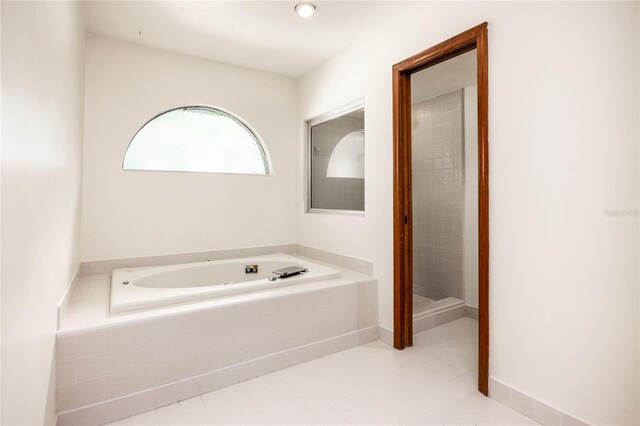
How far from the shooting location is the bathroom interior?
1283mm

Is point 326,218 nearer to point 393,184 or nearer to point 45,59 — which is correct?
point 393,184

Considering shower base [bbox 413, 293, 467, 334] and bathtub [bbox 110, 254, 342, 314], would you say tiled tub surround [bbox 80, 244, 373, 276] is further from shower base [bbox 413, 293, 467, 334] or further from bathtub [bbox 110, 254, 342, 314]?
shower base [bbox 413, 293, 467, 334]

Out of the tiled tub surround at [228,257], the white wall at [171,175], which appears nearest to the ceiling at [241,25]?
the white wall at [171,175]

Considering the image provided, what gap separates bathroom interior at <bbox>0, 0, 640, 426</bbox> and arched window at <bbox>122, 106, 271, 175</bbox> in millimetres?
18

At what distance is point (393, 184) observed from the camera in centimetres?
229

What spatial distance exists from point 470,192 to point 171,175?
8.90 feet

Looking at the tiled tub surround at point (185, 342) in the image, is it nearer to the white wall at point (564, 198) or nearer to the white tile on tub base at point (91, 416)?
the white tile on tub base at point (91, 416)

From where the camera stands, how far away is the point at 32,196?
3.45 ft

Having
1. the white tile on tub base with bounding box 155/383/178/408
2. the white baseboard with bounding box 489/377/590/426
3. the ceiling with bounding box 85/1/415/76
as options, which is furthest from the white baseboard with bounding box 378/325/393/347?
the ceiling with bounding box 85/1/415/76

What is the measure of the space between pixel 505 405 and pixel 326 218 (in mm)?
1878

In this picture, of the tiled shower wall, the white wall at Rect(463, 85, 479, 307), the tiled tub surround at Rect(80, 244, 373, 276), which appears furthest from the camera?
the tiled shower wall

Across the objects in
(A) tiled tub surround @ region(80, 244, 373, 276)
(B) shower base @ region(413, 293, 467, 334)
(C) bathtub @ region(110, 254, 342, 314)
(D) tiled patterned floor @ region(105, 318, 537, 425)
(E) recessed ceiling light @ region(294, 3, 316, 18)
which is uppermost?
(E) recessed ceiling light @ region(294, 3, 316, 18)

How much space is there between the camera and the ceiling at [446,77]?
263cm

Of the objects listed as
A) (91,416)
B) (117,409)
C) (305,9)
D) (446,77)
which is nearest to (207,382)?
(117,409)
